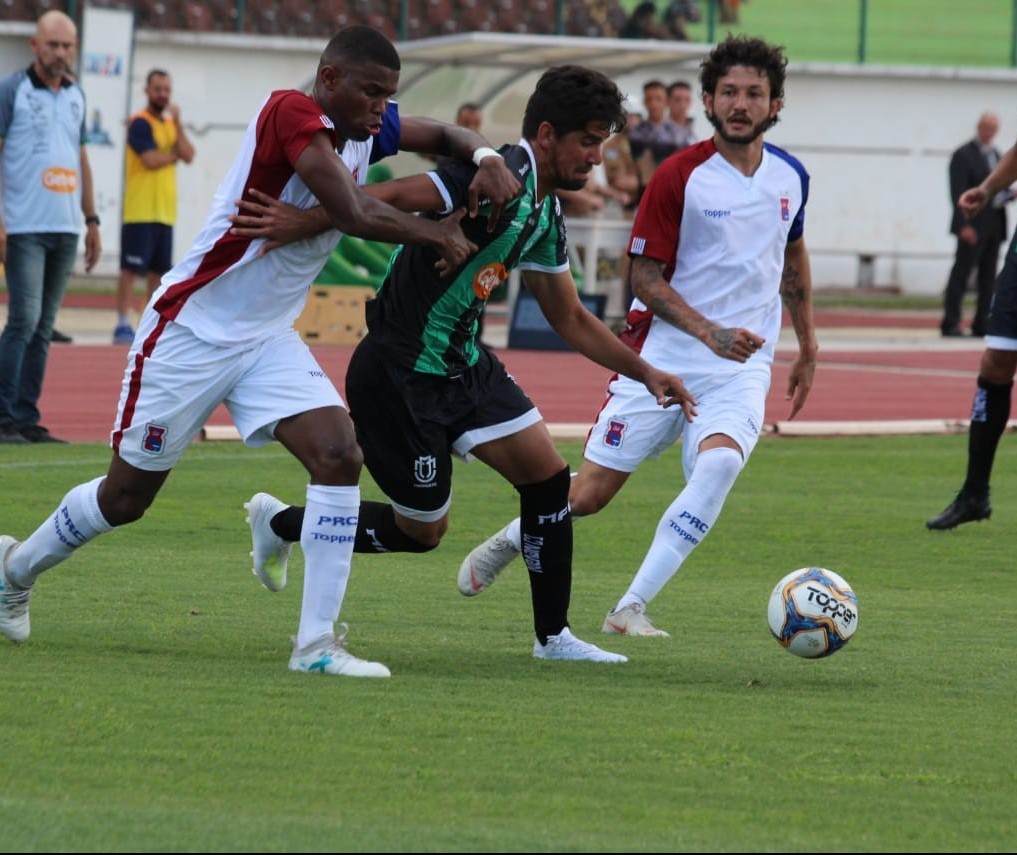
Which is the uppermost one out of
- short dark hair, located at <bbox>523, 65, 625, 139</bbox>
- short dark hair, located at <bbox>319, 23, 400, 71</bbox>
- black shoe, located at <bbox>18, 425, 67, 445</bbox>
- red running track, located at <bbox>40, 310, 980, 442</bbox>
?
short dark hair, located at <bbox>319, 23, 400, 71</bbox>

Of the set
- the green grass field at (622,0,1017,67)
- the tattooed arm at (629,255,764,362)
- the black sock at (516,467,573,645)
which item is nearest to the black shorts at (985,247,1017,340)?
the tattooed arm at (629,255,764,362)

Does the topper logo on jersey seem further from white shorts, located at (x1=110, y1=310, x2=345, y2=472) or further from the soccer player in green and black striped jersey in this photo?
white shorts, located at (x1=110, y1=310, x2=345, y2=472)

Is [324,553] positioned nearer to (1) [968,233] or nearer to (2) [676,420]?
(2) [676,420]

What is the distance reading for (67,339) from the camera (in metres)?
19.4

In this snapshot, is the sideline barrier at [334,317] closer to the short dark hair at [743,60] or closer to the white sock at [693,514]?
the short dark hair at [743,60]

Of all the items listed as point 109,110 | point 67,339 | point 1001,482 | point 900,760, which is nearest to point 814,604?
point 900,760

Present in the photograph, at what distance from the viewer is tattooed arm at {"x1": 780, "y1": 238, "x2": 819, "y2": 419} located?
25.3ft

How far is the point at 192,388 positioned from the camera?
6.11m

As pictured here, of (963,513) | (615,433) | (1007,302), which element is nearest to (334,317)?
(963,513)

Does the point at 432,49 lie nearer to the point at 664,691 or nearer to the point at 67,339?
the point at 67,339

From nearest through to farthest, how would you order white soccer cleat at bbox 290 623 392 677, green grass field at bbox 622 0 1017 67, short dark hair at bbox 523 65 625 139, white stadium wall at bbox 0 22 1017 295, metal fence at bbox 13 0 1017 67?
white soccer cleat at bbox 290 623 392 677
short dark hair at bbox 523 65 625 139
metal fence at bbox 13 0 1017 67
white stadium wall at bbox 0 22 1017 295
green grass field at bbox 622 0 1017 67

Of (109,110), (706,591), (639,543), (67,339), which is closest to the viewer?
(706,591)

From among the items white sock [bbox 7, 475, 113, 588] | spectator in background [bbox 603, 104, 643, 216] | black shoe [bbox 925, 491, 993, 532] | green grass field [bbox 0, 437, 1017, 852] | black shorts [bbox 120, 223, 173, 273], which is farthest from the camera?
spectator in background [bbox 603, 104, 643, 216]

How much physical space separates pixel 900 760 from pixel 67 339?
1536cm
